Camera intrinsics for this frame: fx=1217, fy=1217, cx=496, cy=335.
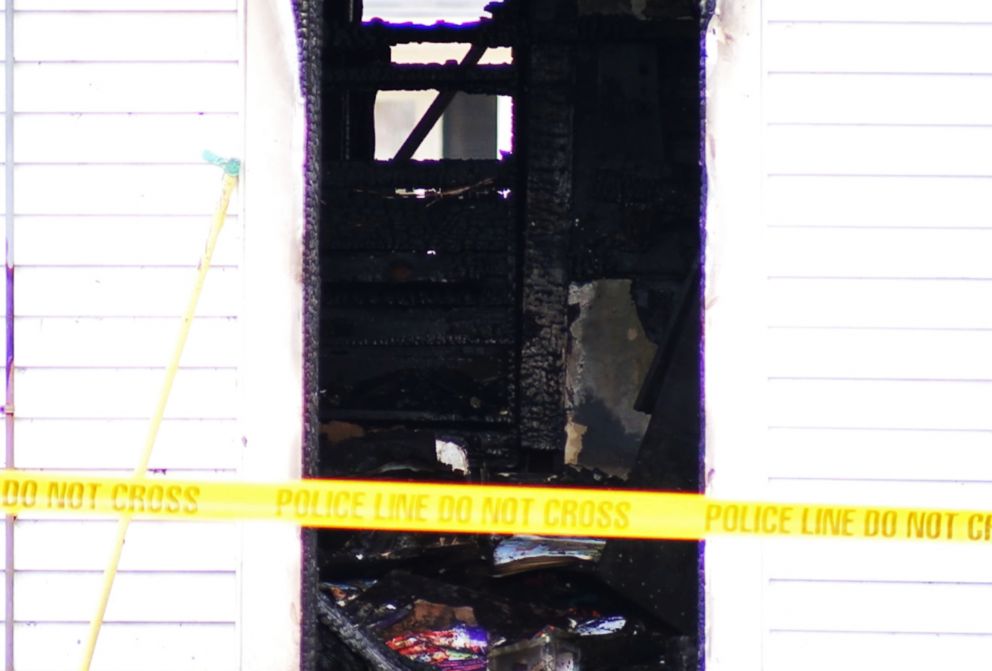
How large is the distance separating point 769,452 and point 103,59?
8.10ft

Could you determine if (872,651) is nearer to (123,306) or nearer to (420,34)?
(123,306)

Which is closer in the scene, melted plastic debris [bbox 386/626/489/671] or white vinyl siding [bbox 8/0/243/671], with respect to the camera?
white vinyl siding [bbox 8/0/243/671]

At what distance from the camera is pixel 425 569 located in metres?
6.32

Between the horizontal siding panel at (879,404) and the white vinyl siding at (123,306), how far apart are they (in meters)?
1.77

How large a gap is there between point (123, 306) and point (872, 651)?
265 centimetres

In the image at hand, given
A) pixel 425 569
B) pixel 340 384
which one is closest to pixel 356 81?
pixel 340 384

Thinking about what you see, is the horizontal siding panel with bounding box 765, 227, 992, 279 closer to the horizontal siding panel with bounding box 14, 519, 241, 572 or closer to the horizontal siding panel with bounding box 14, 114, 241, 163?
the horizontal siding panel with bounding box 14, 114, 241, 163

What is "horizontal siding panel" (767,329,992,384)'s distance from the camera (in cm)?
389

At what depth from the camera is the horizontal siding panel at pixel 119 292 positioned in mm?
3877

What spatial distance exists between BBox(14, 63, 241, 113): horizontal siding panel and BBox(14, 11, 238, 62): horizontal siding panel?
32mm

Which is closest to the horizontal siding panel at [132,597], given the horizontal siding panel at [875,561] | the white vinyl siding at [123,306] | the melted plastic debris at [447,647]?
the white vinyl siding at [123,306]

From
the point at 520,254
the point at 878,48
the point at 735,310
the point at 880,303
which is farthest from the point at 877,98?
the point at 520,254

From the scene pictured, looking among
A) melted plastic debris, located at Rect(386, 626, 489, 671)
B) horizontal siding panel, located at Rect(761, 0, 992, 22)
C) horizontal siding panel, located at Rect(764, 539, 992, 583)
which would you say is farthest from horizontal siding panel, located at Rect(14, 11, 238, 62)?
melted plastic debris, located at Rect(386, 626, 489, 671)

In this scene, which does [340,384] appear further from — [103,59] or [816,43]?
[816,43]
